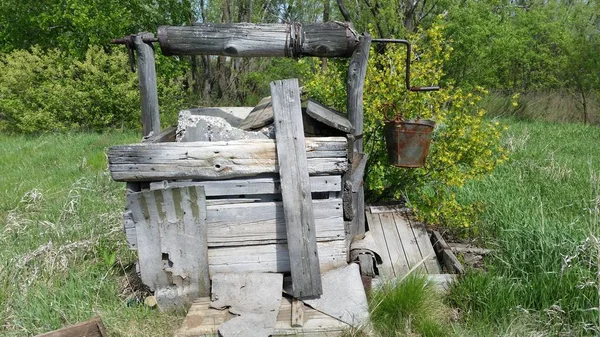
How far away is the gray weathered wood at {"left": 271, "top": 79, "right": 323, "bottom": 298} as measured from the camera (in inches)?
122

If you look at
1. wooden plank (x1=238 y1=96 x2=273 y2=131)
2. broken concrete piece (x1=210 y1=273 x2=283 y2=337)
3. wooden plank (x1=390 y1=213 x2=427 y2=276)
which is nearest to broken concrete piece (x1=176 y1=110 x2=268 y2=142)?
wooden plank (x1=238 y1=96 x2=273 y2=131)

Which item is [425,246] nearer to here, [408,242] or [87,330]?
[408,242]

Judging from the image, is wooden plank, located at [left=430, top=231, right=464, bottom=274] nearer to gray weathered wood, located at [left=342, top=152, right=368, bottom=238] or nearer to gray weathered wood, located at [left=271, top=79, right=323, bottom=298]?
gray weathered wood, located at [left=342, top=152, right=368, bottom=238]

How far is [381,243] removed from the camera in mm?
4430

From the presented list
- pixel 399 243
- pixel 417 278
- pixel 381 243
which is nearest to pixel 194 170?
pixel 417 278

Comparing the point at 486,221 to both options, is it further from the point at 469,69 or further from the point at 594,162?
the point at 469,69

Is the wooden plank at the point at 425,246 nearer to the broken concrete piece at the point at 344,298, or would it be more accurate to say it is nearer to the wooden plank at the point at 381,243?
the wooden plank at the point at 381,243

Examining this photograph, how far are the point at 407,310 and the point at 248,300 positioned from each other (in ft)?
3.55

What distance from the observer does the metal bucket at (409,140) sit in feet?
12.6

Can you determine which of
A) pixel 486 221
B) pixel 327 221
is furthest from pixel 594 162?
pixel 327 221

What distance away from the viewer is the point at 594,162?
7766 mm

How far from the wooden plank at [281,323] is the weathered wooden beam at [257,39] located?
1.82 metres

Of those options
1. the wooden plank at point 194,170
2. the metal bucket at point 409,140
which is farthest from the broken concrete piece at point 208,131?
the metal bucket at point 409,140

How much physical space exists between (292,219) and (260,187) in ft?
1.06
